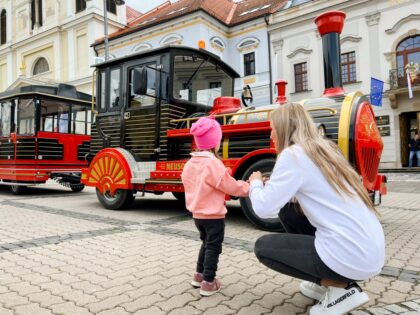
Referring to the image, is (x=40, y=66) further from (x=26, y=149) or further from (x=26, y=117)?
(x=26, y=149)

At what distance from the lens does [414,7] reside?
59.3 ft

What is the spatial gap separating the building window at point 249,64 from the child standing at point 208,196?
2115 cm

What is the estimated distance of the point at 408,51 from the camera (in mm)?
18250

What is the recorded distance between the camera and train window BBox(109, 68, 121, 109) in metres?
6.71

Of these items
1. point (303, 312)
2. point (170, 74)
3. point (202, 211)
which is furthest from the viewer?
point (170, 74)

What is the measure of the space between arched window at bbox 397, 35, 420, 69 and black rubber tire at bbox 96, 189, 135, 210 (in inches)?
659

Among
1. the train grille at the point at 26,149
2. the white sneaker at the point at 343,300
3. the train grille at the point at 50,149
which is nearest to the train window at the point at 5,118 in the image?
the train grille at the point at 26,149

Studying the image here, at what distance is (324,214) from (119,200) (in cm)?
511

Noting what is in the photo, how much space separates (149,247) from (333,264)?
2450mm

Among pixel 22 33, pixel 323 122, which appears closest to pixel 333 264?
pixel 323 122

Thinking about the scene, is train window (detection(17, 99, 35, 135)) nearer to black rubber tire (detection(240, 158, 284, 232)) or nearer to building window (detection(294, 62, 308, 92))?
black rubber tire (detection(240, 158, 284, 232))

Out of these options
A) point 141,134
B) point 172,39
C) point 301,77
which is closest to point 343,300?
point 141,134

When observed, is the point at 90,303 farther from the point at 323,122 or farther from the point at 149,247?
the point at 323,122

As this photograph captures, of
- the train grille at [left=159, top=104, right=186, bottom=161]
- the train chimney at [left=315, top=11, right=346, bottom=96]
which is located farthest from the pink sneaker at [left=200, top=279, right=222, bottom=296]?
the train grille at [left=159, top=104, right=186, bottom=161]
